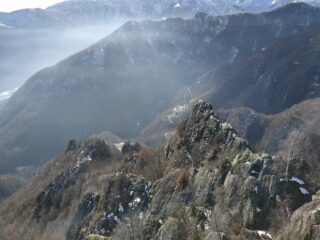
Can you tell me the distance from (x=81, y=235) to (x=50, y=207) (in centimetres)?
6750

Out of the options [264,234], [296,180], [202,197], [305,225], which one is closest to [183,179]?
[202,197]

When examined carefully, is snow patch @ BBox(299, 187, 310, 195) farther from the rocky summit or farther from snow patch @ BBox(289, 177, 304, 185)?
snow patch @ BBox(289, 177, 304, 185)

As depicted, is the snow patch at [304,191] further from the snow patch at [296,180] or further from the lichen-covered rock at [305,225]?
the lichen-covered rock at [305,225]

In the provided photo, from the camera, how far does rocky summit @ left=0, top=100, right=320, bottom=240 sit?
8338cm

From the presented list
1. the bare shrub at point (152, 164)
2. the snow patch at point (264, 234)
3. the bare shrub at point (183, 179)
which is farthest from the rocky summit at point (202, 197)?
the bare shrub at point (152, 164)

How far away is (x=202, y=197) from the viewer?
101125mm

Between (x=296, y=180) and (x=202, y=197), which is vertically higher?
(x=296, y=180)

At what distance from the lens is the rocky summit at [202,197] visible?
83375 mm

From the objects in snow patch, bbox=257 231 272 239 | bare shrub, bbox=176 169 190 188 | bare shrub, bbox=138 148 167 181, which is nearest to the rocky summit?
bare shrub, bbox=176 169 190 188

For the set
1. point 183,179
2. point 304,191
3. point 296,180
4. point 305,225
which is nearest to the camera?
point 305,225

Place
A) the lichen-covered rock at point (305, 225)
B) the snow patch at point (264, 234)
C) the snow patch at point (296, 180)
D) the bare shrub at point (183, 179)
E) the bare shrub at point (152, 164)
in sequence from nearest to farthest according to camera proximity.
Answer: the lichen-covered rock at point (305, 225), the snow patch at point (264, 234), the snow patch at point (296, 180), the bare shrub at point (183, 179), the bare shrub at point (152, 164)

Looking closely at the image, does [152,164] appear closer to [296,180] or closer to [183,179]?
[183,179]

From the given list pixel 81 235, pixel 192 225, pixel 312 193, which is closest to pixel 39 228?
pixel 81 235

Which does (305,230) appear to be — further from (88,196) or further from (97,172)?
(97,172)
